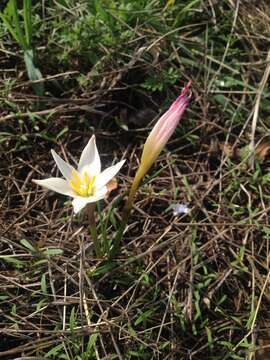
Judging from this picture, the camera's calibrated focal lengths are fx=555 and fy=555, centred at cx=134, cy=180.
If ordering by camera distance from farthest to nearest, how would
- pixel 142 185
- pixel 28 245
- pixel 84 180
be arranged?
1. pixel 142 185
2. pixel 28 245
3. pixel 84 180

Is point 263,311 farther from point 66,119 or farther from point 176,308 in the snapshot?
point 66,119

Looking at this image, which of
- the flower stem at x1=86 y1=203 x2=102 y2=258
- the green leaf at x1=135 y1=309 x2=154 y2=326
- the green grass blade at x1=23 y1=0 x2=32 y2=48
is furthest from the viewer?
the green grass blade at x1=23 y1=0 x2=32 y2=48

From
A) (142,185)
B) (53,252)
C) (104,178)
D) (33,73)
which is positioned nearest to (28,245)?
(53,252)

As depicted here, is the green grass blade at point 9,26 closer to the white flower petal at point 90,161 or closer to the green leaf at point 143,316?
the white flower petal at point 90,161

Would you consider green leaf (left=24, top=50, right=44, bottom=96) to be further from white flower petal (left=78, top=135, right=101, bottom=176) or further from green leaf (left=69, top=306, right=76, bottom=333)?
green leaf (left=69, top=306, right=76, bottom=333)

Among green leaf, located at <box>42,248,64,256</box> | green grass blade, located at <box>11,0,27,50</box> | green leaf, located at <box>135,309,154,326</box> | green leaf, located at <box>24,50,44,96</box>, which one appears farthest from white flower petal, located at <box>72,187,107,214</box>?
green grass blade, located at <box>11,0,27,50</box>

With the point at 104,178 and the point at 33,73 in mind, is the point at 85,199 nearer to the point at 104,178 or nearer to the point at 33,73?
the point at 104,178
